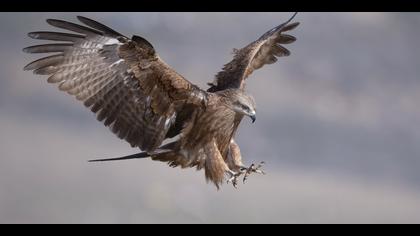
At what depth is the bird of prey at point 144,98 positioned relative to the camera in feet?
34.1

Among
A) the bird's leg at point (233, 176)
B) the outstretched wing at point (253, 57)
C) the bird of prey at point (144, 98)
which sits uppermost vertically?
the outstretched wing at point (253, 57)

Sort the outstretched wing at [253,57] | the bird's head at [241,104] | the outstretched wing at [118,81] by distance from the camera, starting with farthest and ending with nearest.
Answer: the outstretched wing at [253,57] → the bird's head at [241,104] → the outstretched wing at [118,81]

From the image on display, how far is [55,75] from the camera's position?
10.6 meters

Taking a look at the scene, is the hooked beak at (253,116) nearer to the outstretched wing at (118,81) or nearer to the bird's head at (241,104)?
the bird's head at (241,104)

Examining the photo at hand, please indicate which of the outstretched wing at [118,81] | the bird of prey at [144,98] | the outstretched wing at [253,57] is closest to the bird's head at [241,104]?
the bird of prey at [144,98]

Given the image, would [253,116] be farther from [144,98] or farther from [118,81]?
[118,81]

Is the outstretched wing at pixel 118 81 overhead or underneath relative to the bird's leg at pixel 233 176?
overhead

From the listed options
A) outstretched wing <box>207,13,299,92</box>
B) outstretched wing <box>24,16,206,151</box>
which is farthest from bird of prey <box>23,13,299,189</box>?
outstretched wing <box>207,13,299,92</box>

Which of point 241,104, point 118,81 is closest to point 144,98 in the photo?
point 118,81

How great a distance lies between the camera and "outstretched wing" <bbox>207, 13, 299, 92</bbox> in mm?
12078

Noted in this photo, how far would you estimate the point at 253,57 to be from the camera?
1263 cm

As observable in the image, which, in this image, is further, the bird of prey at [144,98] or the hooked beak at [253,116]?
the hooked beak at [253,116]

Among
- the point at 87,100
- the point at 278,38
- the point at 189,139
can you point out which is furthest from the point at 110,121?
the point at 278,38

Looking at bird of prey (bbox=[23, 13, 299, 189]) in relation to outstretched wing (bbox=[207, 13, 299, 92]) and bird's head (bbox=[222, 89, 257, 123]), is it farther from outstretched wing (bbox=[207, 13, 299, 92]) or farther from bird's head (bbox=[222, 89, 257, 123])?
outstretched wing (bbox=[207, 13, 299, 92])
